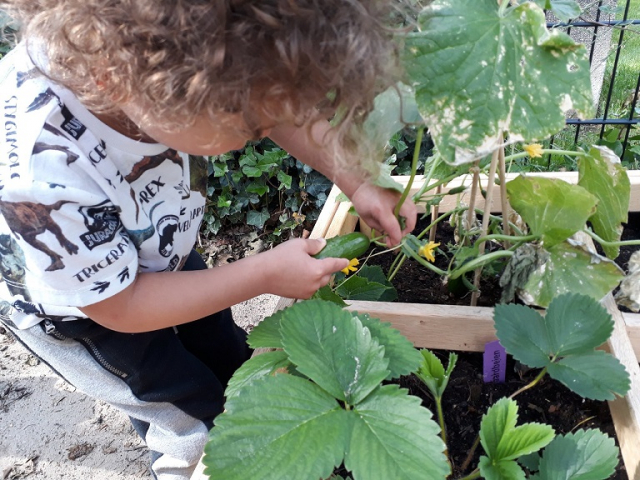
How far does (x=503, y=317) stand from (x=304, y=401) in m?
0.30

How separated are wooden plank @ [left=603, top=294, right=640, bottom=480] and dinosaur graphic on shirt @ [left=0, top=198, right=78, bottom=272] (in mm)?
731

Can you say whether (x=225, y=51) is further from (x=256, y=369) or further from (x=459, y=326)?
(x=459, y=326)

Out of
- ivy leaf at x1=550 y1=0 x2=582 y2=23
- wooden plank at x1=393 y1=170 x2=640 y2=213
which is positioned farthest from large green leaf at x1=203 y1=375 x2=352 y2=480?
wooden plank at x1=393 y1=170 x2=640 y2=213

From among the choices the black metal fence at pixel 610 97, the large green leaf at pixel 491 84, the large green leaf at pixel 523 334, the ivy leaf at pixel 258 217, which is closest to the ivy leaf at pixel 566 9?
the large green leaf at pixel 491 84

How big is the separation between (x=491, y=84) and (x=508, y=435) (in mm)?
375

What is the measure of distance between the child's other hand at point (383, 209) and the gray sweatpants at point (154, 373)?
446 mm

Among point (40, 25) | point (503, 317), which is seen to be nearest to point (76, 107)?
point (40, 25)

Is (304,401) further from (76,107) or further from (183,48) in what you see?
(76,107)

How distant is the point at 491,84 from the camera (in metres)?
0.59

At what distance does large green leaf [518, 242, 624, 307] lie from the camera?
0.76m

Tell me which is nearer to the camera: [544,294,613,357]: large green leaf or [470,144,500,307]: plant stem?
[544,294,613,357]: large green leaf

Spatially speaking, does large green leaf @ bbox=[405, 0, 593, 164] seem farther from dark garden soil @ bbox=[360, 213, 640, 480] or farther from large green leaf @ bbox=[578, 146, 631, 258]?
dark garden soil @ bbox=[360, 213, 640, 480]

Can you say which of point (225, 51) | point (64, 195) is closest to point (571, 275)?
point (225, 51)

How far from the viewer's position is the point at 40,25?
0.61 meters
